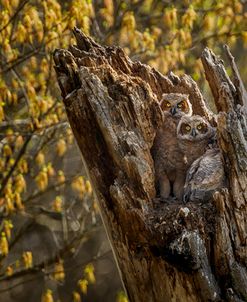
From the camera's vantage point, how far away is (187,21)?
8742 millimetres

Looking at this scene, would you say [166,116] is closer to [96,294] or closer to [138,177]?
[138,177]

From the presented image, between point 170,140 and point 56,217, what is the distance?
21.4ft

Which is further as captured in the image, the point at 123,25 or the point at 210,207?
the point at 123,25

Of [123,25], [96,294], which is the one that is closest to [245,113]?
[123,25]

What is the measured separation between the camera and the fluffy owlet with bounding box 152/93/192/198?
14.4 ft

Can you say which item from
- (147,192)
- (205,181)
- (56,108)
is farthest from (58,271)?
(205,181)

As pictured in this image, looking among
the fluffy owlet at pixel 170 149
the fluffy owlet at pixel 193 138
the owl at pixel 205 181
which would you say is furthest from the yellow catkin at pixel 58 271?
the owl at pixel 205 181

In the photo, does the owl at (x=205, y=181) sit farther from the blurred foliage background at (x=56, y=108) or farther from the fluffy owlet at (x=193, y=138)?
the blurred foliage background at (x=56, y=108)

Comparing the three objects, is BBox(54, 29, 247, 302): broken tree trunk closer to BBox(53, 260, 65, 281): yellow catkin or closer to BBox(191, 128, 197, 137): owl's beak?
BBox(191, 128, 197, 137): owl's beak

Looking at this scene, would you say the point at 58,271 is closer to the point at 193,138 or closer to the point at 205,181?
the point at 193,138

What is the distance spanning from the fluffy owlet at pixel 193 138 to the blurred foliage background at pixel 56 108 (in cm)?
306

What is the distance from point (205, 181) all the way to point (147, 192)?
1.12 ft

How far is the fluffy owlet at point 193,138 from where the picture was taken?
467cm

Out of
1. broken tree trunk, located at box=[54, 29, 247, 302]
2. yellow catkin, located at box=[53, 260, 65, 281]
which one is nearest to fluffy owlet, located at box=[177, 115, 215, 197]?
broken tree trunk, located at box=[54, 29, 247, 302]
